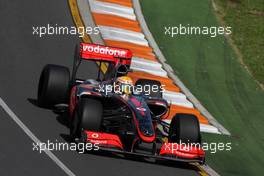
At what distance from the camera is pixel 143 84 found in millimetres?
19406

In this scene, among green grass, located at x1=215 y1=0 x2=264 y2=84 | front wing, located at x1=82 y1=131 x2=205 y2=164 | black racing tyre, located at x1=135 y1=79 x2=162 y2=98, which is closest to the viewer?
front wing, located at x1=82 y1=131 x2=205 y2=164

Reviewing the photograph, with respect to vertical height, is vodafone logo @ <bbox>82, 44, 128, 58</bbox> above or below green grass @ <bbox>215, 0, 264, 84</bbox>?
above

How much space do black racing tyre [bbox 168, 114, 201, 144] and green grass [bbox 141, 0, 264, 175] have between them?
0.92 meters

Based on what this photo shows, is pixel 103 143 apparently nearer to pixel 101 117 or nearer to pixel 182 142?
pixel 101 117

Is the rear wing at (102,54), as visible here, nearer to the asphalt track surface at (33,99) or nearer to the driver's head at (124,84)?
the driver's head at (124,84)

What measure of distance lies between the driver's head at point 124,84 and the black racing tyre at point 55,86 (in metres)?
1.19

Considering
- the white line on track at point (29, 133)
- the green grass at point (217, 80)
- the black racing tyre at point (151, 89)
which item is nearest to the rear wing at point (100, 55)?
the black racing tyre at point (151, 89)

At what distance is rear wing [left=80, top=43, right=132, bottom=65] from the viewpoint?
19.4m

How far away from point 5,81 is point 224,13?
10273 mm

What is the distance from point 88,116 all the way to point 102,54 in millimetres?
2856

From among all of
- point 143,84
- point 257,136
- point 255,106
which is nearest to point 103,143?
point 143,84

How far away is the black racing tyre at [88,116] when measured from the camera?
16.9 metres

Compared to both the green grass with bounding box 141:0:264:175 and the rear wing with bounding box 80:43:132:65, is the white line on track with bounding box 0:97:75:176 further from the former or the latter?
the green grass with bounding box 141:0:264:175

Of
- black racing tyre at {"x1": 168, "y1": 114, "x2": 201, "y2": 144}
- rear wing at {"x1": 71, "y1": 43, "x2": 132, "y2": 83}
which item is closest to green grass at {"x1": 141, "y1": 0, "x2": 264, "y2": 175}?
black racing tyre at {"x1": 168, "y1": 114, "x2": 201, "y2": 144}
